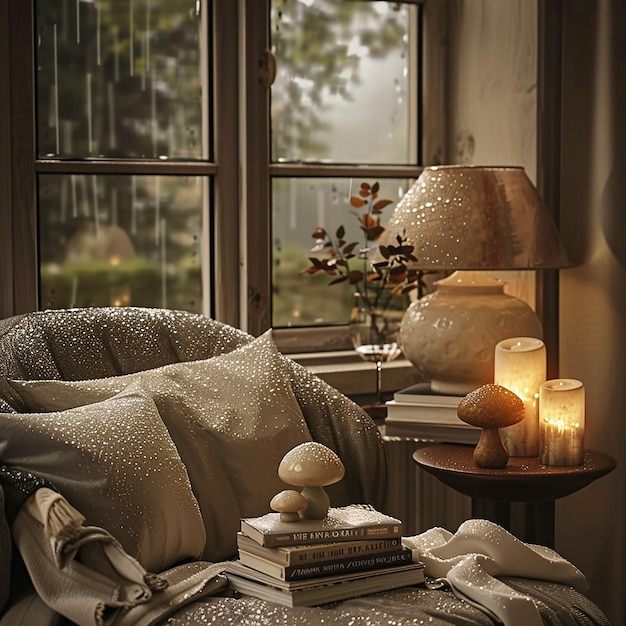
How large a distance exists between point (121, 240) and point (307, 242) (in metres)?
0.55

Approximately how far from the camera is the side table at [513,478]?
2252 mm

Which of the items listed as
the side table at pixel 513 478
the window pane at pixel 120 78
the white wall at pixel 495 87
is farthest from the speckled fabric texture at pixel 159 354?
the white wall at pixel 495 87

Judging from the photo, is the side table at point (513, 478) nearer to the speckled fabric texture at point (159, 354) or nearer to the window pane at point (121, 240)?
the speckled fabric texture at point (159, 354)

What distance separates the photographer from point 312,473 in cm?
173

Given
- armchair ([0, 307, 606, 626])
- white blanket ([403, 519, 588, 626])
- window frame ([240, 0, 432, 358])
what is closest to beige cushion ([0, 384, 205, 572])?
armchair ([0, 307, 606, 626])

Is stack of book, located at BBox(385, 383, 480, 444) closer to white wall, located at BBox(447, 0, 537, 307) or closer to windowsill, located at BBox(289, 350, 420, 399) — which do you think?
windowsill, located at BBox(289, 350, 420, 399)

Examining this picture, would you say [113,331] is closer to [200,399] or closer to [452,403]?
[200,399]

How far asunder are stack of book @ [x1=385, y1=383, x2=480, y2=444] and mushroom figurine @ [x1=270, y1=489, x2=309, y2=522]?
86 centimetres

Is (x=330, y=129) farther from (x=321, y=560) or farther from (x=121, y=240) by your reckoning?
(x=321, y=560)

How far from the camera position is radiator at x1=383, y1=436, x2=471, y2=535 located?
2.69 meters

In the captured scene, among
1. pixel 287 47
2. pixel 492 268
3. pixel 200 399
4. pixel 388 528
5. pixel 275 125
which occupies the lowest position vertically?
pixel 388 528

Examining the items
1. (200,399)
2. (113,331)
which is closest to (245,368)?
(200,399)

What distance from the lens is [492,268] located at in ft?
8.38

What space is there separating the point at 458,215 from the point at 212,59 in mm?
811
